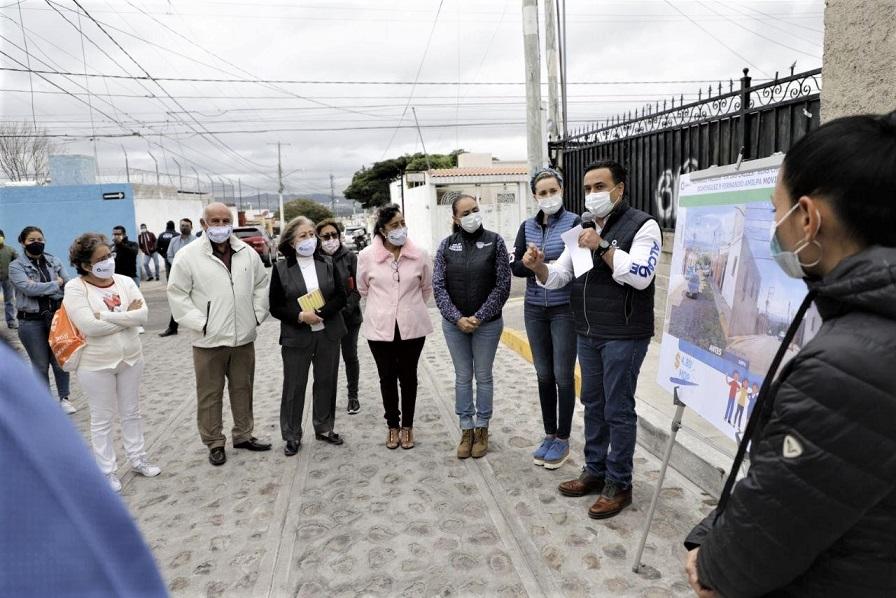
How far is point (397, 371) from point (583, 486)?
1.85m

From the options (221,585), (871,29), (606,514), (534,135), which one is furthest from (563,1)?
(221,585)

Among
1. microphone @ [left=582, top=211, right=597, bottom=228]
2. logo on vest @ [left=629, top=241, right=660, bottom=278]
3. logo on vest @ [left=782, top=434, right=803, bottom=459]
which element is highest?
microphone @ [left=582, top=211, right=597, bottom=228]

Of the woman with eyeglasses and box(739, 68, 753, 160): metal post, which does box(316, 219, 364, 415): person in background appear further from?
box(739, 68, 753, 160): metal post

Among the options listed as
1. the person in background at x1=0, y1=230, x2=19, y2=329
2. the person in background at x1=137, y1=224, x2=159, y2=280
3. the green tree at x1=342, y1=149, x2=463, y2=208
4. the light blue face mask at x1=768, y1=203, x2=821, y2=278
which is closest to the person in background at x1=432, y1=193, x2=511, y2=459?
the light blue face mask at x1=768, y1=203, x2=821, y2=278

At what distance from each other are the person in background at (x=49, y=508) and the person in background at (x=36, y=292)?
6.13m

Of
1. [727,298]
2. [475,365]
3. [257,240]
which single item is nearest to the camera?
[727,298]

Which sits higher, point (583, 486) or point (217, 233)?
point (217, 233)

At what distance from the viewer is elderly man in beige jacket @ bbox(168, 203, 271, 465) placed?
15.9 ft

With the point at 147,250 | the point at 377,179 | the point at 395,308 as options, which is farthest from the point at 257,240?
the point at 377,179

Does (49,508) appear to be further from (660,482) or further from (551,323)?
(551,323)

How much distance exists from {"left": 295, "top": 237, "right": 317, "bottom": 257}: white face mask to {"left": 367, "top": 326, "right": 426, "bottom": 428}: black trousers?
0.93 meters

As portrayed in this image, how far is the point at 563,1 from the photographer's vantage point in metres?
12.0

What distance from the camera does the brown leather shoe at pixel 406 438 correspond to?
16.8 ft

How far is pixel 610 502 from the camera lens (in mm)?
→ 3785
